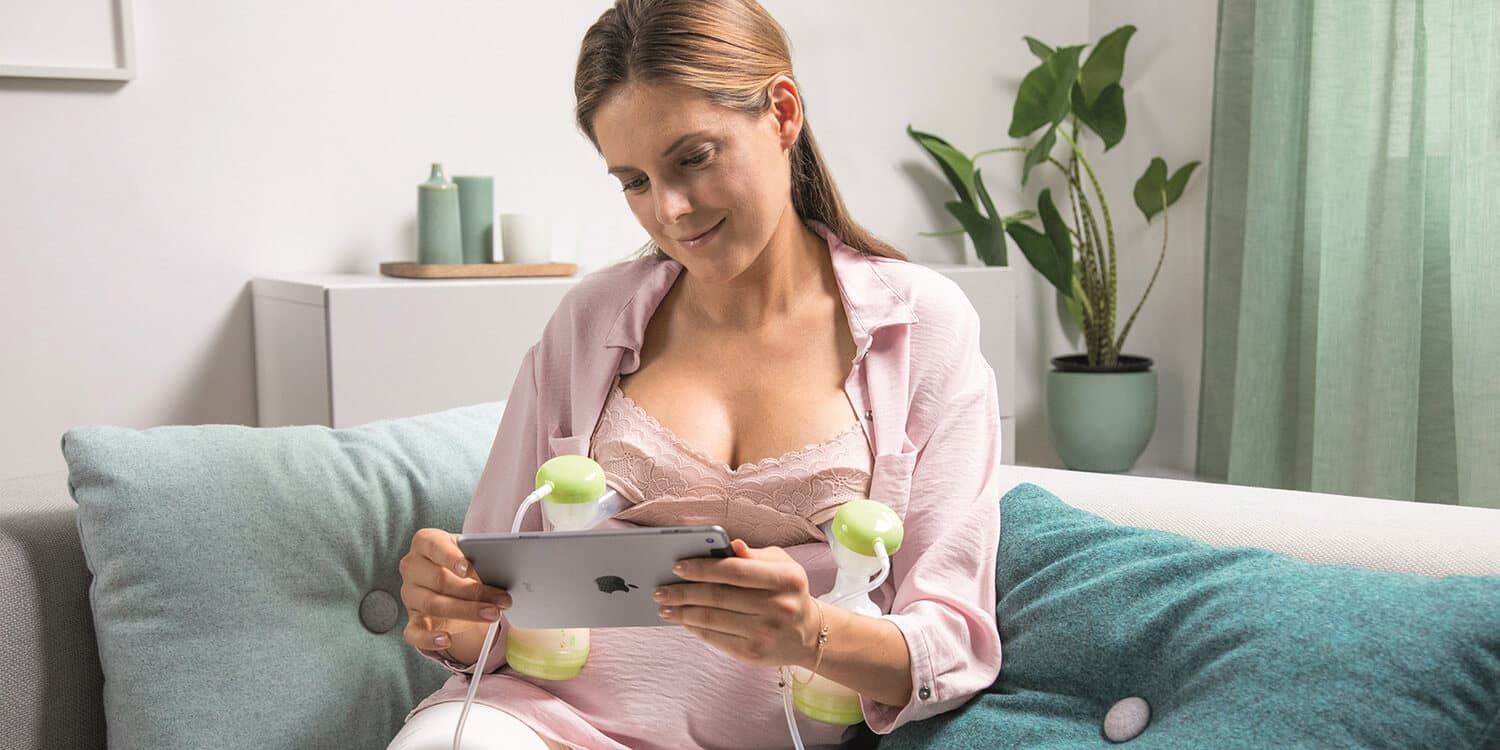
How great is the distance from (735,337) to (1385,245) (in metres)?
2.02

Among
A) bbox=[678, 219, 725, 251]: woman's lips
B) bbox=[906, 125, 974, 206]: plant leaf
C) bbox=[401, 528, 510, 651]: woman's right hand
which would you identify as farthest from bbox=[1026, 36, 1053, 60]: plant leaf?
bbox=[401, 528, 510, 651]: woman's right hand

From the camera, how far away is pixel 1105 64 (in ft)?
11.4

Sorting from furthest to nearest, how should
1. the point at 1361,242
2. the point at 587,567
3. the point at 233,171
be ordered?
the point at 1361,242, the point at 233,171, the point at 587,567

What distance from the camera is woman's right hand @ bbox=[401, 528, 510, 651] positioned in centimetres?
112

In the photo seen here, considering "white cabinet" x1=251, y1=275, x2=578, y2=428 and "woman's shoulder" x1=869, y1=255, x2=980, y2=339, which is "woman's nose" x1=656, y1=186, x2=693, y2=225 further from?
"white cabinet" x1=251, y1=275, x2=578, y2=428

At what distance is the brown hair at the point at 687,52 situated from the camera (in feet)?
4.31

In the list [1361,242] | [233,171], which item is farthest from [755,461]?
[1361,242]

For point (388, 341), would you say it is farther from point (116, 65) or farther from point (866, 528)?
point (866, 528)

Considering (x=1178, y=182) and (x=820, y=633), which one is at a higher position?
(x=1178, y=182)

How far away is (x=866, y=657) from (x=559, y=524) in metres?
0.30

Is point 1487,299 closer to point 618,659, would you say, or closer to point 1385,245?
point 1385,245

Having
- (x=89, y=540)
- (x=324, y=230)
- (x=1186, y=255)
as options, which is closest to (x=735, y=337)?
(x=89, y=540)

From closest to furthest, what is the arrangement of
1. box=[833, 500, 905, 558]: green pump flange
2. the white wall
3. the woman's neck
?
box=[833, 500, 905, 558]: green pump flange
the woman's neck
the white wall

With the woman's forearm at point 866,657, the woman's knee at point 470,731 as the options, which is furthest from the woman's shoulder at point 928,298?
the woman's knee at point 470,731
